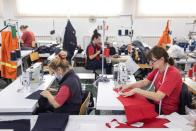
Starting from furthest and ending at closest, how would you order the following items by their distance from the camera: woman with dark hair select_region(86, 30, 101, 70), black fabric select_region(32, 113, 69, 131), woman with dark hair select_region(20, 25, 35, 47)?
woman with dark hair select_region(20, 25, 35, 47) → woman with dark hair select_region(86, 30, 101, 70) → black fabric select_region(32, 113, 69, 131)

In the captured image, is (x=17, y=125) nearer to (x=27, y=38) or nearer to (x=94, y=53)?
(x=94, y=53)

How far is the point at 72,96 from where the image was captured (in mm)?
2336

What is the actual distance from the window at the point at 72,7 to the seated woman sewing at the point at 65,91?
4530mm

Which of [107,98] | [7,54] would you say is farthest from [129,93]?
[7,54]

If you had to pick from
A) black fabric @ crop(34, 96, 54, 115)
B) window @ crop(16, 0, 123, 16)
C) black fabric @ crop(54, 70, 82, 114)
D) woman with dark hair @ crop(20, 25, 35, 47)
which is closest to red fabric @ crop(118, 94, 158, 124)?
black fabric @ crop(54, 70, 82, 114)

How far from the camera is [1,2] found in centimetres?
680

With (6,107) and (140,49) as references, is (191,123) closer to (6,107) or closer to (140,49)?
(6,107)

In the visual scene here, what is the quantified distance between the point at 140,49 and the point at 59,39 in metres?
2.09

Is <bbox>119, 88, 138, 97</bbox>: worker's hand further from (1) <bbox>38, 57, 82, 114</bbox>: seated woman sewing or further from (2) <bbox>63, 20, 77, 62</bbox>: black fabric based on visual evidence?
(2) <bbox>63, 20, 77, 62</bbox>: black fabric

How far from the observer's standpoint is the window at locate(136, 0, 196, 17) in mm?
6645

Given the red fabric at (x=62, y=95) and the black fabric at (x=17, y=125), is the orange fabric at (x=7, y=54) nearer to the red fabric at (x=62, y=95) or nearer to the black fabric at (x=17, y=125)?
the red fabric at (x=62, y=95)

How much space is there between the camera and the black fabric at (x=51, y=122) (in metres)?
Answer: 1.82

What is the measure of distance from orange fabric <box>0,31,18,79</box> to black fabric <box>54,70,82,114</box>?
4.74ft

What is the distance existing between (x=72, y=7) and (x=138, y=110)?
5.16 m
